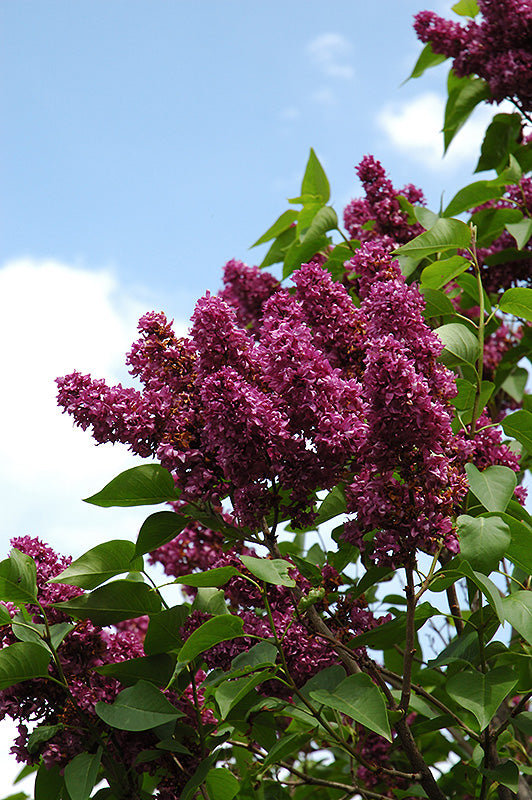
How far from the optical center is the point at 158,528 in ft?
5.44

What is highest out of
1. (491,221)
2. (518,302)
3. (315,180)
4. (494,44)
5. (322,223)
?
(494,44)

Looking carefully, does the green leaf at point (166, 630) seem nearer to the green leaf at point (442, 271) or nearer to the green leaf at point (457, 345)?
the green leaf at point (457, 345)

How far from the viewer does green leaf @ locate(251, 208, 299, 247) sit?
3072mm

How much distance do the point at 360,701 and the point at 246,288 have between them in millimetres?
1664

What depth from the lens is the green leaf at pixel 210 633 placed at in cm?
147

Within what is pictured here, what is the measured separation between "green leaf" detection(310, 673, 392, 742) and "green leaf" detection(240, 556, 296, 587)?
0.20m

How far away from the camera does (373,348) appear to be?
1402 mm

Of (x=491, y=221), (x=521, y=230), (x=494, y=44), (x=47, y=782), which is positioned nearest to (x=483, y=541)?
(x=47, y=782)

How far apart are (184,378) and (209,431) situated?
0.16 metres

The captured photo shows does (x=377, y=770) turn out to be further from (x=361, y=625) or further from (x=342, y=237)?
(x=342, y=237)

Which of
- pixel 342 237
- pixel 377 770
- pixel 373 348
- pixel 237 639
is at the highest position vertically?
pixel 342 237

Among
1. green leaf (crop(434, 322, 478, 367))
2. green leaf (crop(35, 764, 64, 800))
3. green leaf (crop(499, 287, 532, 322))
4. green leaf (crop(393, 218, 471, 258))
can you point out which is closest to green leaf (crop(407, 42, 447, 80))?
green leaf (crop(393, 218, 471, 258))

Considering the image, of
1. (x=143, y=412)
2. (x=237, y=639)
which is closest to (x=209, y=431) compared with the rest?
(x=143, y=412)

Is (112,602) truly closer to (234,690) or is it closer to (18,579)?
(18,579)
